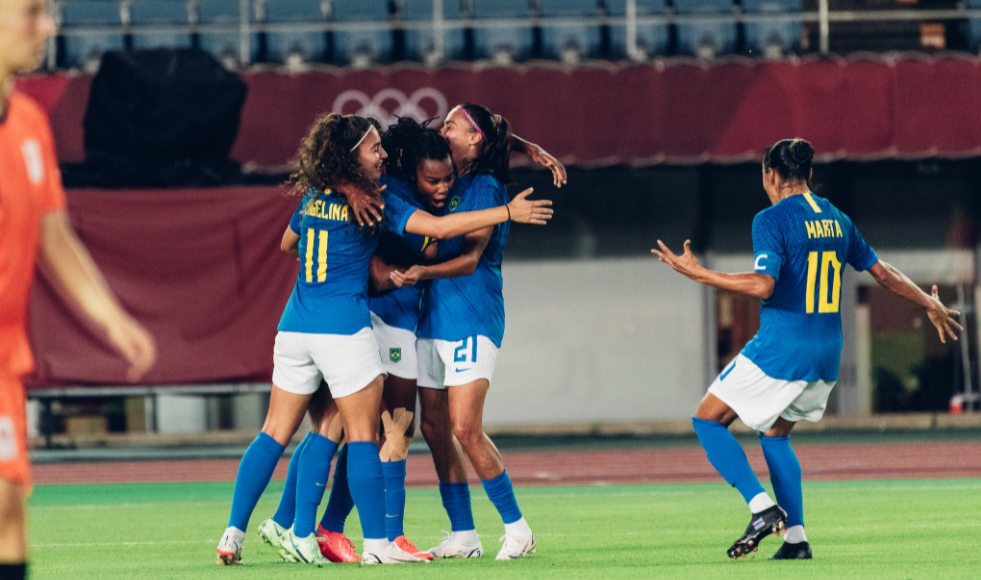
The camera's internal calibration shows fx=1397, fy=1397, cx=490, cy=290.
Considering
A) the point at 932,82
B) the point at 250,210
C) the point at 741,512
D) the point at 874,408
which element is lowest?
the point at 874,408

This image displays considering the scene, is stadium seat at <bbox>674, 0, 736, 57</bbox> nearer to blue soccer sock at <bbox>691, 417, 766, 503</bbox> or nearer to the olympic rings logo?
the olympic rings logo

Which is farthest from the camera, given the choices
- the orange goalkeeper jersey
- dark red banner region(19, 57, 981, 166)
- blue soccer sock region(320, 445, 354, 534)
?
dark red banner region(19, 57, 981, 166)

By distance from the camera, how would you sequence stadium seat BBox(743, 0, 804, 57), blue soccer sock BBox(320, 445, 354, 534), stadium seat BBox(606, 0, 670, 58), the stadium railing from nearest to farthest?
blue soccer sock BBox(320, 445, 354, 534)
the stadium railing
stadium seat BBox(606, 0, 670, 58)
stadium seat BBox(743, 0, 804, 57)

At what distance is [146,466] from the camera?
57.0 feet

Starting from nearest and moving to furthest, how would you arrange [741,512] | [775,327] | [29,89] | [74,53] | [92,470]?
[775,327] → [741,512] → [92,470] → [29,89] → [74,53]

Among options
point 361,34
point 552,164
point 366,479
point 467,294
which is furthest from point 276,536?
point 361,34

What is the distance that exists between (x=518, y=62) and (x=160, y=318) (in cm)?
643

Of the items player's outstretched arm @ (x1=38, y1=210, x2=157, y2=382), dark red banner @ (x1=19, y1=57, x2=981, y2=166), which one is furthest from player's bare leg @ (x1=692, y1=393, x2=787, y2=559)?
dark red banner @ (x1=19, y1=57, x2=981, y2=166)

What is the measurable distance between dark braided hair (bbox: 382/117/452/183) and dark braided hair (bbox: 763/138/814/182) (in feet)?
5.43

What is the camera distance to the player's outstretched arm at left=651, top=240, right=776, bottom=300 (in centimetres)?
660

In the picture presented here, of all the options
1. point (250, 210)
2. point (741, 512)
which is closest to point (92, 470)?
point (250, 210)

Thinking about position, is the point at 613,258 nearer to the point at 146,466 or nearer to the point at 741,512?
the point at 146,466

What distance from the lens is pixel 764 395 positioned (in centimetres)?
689

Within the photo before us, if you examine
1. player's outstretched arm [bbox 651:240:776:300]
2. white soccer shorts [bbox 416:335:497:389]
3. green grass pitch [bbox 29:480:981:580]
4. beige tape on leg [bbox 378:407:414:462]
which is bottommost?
green grass pitch [bbox 29:480:981:580]
